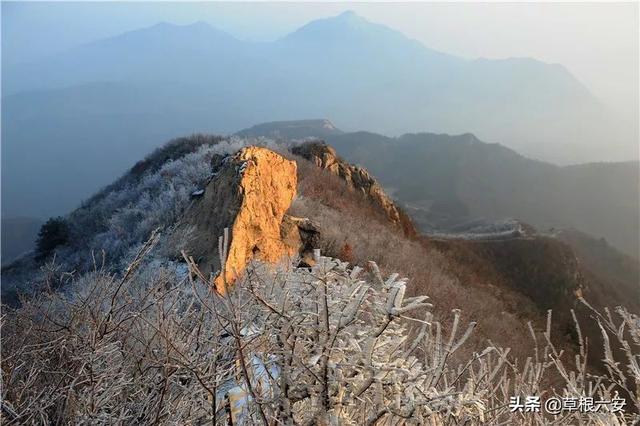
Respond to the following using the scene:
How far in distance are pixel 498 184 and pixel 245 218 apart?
370 ft

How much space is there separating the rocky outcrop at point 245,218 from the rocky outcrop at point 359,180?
1463 cm

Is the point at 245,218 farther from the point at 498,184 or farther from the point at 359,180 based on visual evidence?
the point at 498,184

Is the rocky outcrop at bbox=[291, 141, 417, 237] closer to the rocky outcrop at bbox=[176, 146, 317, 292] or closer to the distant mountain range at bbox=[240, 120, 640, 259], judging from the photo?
the rocky outcrop at bbox=[176, 146, 317, 292]

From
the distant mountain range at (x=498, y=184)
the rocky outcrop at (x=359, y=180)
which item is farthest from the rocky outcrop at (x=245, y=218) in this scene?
→ the distant mountain range at (x=498, y=184)

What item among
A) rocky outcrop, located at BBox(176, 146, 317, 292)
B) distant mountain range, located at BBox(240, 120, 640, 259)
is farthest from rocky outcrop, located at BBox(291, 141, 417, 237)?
distant mountain range, located at BBox(240, 120, 640, 259)

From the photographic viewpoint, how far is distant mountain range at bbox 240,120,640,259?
97938 millimetres

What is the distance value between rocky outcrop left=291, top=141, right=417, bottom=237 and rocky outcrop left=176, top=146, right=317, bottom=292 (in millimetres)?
14631

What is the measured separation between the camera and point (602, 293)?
3491 centimetres

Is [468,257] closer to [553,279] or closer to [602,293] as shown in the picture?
[553,279]

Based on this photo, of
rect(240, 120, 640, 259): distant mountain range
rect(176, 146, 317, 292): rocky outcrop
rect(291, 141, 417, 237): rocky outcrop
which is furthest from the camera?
rect(240, 120, 640, 259): distant mountain range

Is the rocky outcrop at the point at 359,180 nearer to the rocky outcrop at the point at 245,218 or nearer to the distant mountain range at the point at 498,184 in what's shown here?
the rocky outcrop at the point at 245,218

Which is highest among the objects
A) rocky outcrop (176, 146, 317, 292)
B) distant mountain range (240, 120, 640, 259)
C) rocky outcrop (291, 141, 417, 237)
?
rocky outcrop (176, 146, 317, 292)

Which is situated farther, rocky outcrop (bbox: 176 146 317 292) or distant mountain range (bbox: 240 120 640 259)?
distant mountain range (bbox: 240 120 640 259)

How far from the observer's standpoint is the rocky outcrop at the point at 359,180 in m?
29.2
